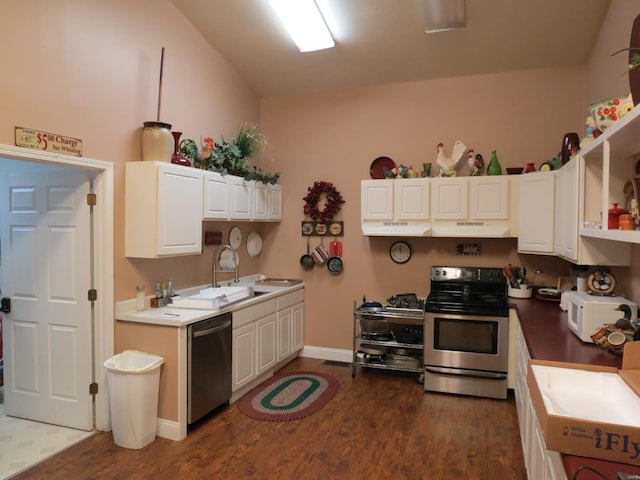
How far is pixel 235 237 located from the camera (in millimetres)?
4777

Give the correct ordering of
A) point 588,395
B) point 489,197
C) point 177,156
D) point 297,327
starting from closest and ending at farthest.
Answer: point 588,395 → point 177,156 → point 489,197 → point 297,327

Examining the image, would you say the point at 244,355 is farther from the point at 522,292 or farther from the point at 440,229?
the point at 522,292

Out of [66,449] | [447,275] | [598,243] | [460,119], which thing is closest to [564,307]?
[598,243]

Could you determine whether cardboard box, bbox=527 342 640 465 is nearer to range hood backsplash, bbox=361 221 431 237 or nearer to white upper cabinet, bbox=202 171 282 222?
range hood backsplash, bbox=361 221 431 237

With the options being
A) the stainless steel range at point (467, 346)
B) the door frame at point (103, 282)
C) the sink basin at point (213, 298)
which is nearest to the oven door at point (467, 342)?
the stainless steel range at point (467, 346)

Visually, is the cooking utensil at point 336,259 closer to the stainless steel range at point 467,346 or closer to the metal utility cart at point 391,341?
the metal utility cart at point 391,341

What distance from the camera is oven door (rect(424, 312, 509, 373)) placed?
3.82 meters

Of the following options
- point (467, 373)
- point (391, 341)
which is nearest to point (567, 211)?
point (467, 373)

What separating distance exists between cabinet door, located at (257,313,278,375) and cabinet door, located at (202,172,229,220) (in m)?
1.10

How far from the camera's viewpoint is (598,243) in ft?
8.97

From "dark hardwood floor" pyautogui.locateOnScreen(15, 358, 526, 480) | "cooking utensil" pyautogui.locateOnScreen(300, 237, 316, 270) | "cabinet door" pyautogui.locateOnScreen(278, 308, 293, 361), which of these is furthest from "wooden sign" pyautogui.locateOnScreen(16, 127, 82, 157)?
"cooking utensil" pyautogui.locateOnScreen(300, 237, 316, 270)

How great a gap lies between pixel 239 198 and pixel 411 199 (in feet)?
5.66

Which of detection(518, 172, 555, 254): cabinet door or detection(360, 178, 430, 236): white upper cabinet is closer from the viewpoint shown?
detection(518, 172, 555, 254): cabinet door

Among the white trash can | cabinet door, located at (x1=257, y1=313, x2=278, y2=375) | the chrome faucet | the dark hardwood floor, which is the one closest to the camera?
the dark hardwood floor
